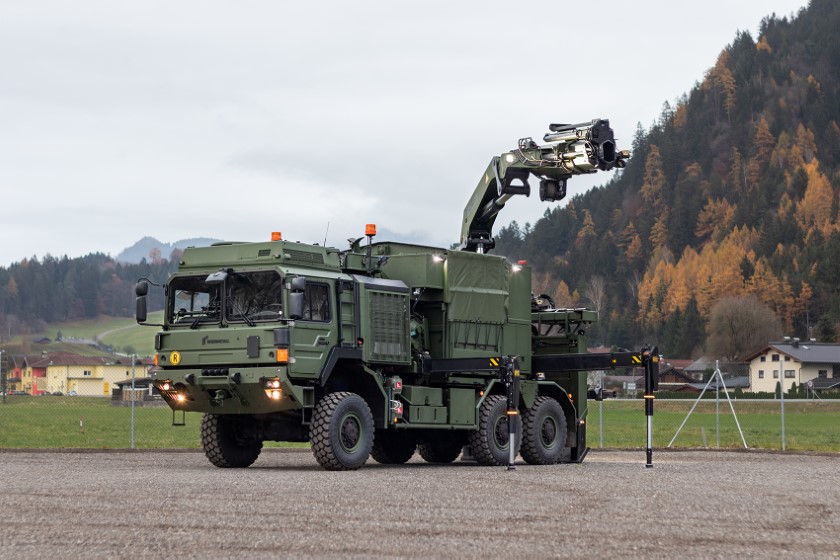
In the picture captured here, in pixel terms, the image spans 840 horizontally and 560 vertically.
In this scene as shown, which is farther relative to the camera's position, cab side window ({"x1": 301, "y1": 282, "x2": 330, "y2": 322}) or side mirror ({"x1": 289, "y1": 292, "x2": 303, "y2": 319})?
cab side window ({"x1": 301, "y1": 282, "x2": 330, "y2": 322})

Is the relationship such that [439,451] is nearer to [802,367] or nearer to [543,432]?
[543,432]

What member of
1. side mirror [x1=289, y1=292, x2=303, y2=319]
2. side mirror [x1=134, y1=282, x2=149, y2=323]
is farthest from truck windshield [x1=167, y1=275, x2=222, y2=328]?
side mirror [x1=289, y1=292, x2=303, y2=319]

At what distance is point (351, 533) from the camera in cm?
1134

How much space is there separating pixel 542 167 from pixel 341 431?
6.65 metres

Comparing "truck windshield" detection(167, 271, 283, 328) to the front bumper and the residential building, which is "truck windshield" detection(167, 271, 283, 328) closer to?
the front bumper

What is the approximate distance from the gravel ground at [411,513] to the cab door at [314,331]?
169 centimetres

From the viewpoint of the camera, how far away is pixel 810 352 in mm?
118688

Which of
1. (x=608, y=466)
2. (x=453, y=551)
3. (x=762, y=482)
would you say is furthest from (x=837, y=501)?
(x=608, y=466)

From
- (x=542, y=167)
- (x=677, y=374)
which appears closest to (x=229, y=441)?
(x=542, y=167)

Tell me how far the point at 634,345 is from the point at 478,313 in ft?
542

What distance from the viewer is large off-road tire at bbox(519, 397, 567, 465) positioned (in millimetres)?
24078

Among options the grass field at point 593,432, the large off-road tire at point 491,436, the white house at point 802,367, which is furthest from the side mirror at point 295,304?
the white house at point 802,367

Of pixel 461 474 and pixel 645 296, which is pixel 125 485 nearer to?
pixel 461 474

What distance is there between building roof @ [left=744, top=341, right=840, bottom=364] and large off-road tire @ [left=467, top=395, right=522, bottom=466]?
97.2 m
